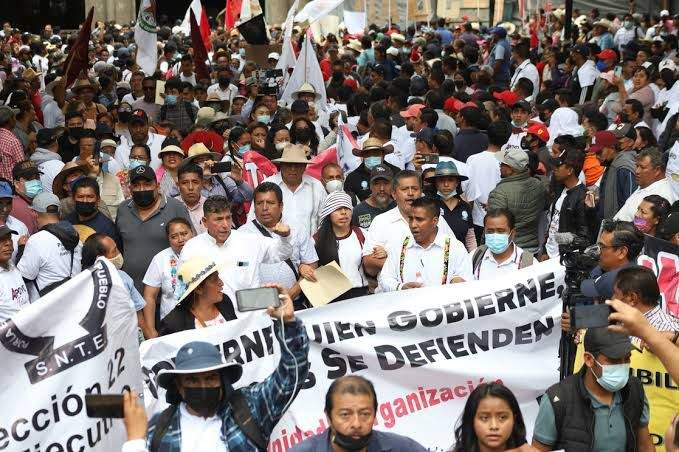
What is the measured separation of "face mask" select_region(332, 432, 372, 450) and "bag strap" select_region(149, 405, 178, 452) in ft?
2.10

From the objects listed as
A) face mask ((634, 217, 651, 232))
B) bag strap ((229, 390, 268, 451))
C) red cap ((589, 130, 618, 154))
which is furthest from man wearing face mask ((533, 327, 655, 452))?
red cap ((589, 130, 618, 154))

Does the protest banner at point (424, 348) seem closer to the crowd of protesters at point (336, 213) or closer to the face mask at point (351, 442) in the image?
the crowd of protesters at point (336, 213)

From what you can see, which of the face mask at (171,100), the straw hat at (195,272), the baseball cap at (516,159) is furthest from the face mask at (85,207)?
the face mask at (171,100)

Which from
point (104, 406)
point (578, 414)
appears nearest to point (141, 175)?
point (578, 414)

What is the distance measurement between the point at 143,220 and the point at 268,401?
4.10 m

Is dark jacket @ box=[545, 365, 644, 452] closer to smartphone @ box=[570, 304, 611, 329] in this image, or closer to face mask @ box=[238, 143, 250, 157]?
smartphone @ box=[570, 304, 611, 329]

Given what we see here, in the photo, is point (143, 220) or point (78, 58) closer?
point (143, 220)

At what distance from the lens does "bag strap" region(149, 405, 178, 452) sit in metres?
5.03

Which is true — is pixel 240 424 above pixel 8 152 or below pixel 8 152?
below

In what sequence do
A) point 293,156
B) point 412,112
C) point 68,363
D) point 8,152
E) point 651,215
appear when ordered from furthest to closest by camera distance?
point 412,112 → point 8,152 → point 293,156 → point 651,215 → point 68,363

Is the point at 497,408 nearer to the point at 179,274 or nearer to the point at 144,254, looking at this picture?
the point at 179,274

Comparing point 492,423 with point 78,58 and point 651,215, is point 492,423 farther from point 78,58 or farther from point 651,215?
point 78,58

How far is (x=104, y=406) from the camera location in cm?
472

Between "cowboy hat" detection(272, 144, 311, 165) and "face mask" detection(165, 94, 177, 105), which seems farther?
"face mask" detection(165, 94, 177, 105)
